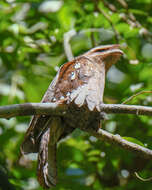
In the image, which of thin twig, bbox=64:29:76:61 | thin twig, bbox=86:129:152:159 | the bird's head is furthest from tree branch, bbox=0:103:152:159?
thin twig, bbox=64:29:76:61

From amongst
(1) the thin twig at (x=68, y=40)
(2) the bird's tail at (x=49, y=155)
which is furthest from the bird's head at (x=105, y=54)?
(2) the bird's tail at (x=49, y=155)

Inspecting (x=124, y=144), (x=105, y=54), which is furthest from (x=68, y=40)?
(x=124, y=144)

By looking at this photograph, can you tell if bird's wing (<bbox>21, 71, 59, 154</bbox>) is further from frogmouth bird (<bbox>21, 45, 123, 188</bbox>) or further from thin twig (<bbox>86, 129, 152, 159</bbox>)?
thin twig (<bbox>86, 129, 152, 159</bbox>)

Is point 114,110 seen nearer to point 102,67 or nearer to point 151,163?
point 102,67

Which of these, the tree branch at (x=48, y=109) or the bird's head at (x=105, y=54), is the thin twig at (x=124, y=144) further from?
the bird's head at (x=105, y=54)

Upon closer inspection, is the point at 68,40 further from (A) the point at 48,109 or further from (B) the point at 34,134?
(A) the point at 48,109

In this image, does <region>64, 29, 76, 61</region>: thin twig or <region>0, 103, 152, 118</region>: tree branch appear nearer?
<region>0, 103, 152, 118</region>: tree branch

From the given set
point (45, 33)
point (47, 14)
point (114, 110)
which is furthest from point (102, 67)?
point (47, 14)
